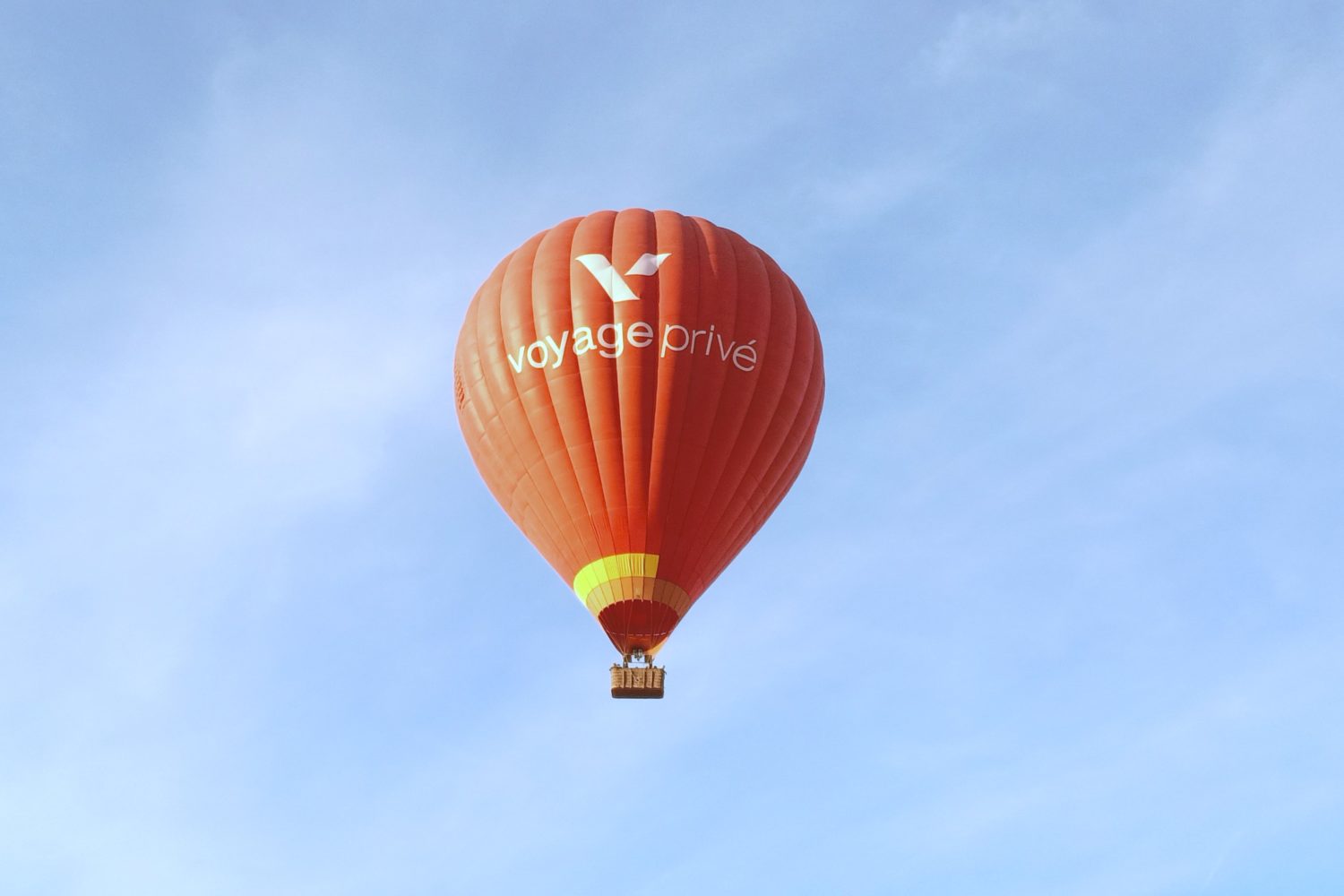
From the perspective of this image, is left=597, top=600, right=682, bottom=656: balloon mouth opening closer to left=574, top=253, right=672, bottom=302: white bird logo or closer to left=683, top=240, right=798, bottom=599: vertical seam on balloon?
left=683, top=240, right=798, bottom=599: vertical seam on balloon

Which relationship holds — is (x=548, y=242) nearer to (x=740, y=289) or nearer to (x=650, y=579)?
(x=740, y=289)

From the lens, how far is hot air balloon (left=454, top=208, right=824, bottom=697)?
127 ft

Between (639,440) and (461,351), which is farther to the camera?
(461,351)

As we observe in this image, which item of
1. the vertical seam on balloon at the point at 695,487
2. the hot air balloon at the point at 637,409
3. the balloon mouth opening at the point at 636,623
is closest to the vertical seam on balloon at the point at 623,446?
the hot air balloon at the point at 637,409

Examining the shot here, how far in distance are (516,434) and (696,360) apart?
12.5ft

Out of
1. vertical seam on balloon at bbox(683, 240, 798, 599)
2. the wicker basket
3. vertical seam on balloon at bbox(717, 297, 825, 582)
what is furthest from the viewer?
vertical seam on balloon at bbox(717, 297, 825, 582)

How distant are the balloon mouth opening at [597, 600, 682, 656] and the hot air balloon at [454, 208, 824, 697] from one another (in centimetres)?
2

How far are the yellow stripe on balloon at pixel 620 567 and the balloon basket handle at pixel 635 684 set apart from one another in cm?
172

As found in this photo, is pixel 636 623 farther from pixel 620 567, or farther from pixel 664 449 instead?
pixel 664 449

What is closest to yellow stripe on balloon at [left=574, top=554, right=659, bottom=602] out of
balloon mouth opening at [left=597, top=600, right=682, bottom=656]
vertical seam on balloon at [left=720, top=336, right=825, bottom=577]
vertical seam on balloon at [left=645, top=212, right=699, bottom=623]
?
vertical seam on balloon at [left=645, top=212, right=699, bottom=623]

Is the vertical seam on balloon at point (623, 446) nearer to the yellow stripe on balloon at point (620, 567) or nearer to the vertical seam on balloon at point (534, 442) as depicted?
the yellow stripe on balloon at point (620, 567)

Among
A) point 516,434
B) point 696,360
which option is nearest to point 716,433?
point 696,360

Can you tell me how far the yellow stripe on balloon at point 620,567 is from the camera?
3850 cm

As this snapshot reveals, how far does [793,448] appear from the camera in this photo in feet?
134
